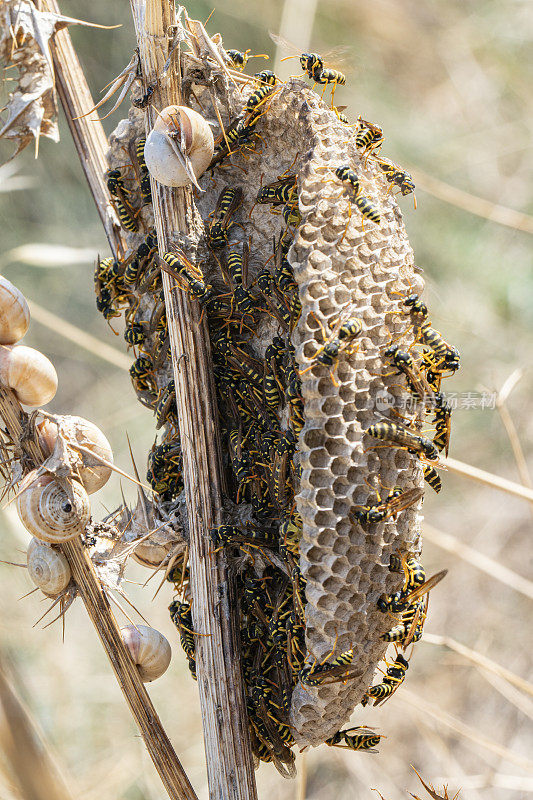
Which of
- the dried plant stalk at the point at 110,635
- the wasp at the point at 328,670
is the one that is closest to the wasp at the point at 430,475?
the wasp at the point at 328,670

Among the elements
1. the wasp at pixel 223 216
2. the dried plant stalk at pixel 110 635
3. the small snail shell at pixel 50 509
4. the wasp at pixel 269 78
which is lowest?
the dried plant stalk at pixel 110 635

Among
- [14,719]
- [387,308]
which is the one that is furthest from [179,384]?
[14,719]

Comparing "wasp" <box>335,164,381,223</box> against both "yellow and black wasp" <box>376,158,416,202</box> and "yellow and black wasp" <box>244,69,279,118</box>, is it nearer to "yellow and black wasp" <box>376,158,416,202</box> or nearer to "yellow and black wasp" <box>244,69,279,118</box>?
"yellow and black wasp" <box>376,158,416,202</box>

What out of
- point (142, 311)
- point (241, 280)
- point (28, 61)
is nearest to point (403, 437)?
point (241, 280)

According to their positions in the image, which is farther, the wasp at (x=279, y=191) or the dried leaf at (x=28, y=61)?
the dried leaf at (x=28, y=61)

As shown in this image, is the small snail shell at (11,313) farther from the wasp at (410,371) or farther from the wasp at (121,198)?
the wasp at (410,371)
